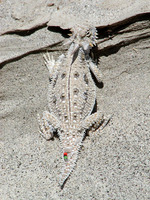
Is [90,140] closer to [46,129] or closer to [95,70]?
[46,129]

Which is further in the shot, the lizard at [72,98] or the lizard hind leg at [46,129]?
the lizard hind leg at [46,129]

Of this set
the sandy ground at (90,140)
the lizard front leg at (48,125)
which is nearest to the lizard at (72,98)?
the lizard front leg at (48,125)

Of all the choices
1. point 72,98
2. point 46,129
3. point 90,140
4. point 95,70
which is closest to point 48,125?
point 46,129

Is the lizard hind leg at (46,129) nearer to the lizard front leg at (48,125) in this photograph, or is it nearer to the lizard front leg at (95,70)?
the lizard front leg at (48,125)

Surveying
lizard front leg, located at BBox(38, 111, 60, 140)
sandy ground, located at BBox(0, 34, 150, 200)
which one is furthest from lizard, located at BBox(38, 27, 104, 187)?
sandy ground, located at BBox(0, 34, 150, 200)

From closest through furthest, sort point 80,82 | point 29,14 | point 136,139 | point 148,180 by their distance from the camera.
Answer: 1. point 148,180
2. point 136,139
3. point 80,82
4. point 29,14

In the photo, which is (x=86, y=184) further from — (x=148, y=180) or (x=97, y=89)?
(x=97, y=89)

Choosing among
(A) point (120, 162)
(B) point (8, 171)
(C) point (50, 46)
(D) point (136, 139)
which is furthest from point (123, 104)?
(B) point (8, 171)

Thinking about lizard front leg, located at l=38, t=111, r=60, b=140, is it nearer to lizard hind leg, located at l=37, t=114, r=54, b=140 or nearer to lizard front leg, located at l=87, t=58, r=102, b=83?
lizard hind leg, located at l=37, t=114, r=54, b=140
